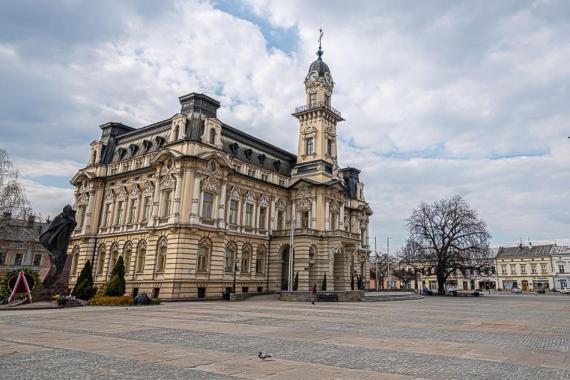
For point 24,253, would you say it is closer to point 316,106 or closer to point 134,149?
point 134,149

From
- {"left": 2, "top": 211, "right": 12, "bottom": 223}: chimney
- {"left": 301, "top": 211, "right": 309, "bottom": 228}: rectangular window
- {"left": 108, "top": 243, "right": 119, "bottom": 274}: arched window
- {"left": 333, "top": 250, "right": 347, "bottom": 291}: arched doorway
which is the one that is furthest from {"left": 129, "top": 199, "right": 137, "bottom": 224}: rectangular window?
{"left": 333, "top": 250, "right": 347, "bottom": 291}: arched doorway

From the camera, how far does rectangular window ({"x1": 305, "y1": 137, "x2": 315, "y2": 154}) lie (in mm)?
53094

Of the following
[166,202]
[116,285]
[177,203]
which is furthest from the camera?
[166,202]

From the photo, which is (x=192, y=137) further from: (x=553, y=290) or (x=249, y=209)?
(x=553, y=290)

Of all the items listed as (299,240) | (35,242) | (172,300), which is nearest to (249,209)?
(299,240)

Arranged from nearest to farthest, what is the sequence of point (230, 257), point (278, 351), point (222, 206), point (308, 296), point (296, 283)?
point (278, 351)
point (308, 296)
point (222, 206)
point (230, 257)
point (296, 283)

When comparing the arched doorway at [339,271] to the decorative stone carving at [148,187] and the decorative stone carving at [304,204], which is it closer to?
the decorative stone carving at [304,204]

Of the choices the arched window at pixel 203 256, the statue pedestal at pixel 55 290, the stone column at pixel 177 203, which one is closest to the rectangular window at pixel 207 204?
the arched window at pixel 203 256

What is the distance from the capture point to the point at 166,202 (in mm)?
40281

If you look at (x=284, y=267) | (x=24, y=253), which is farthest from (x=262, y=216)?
(x=24, y=253)

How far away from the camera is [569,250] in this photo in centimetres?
9975

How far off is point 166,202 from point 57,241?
12.3m

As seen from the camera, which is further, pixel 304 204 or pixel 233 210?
pixel 304 204

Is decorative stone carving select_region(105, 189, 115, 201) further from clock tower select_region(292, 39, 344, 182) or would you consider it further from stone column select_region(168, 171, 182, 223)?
clock tower select_region(292, 39, 344, 182)
